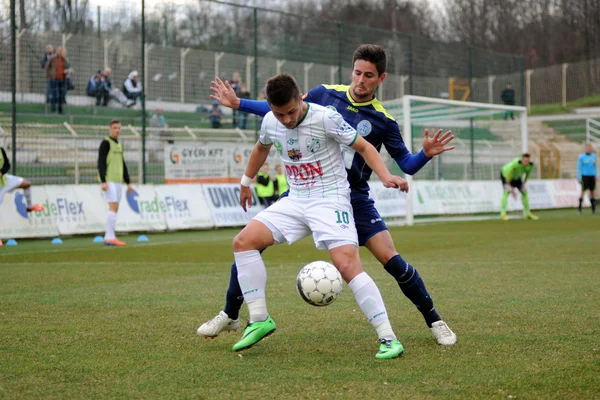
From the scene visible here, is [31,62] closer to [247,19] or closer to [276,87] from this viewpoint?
[247,19]

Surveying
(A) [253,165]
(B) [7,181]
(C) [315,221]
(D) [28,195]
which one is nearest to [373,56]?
(A) [253,165]

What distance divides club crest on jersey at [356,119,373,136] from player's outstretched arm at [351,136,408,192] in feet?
1.69

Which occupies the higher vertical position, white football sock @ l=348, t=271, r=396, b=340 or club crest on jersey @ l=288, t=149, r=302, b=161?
club crest on jersey @ l=288, t=149, r=302, b=161

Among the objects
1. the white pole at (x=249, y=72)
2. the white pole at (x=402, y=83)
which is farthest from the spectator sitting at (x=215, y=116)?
the white pole at (x=402, y=83)

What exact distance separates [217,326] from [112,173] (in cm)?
1056

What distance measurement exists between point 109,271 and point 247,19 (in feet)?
41.0

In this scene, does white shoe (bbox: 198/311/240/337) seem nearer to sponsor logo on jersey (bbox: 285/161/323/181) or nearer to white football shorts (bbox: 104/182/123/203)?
sponsor logo on jersey (bbox: 285/161/323/181)

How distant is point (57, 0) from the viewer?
17891 mm

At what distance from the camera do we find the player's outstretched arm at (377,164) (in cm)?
545

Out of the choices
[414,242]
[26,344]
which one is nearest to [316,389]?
[26,344]

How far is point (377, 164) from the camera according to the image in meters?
5.47

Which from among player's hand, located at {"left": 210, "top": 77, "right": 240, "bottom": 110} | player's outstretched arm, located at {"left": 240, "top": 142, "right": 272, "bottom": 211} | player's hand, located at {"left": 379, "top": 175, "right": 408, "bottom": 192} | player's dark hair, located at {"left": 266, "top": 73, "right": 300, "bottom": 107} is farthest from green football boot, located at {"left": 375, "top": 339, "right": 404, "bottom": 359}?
player's hand, located at {"left": 210, "top": 77, "right": 240, "bottom": 110}

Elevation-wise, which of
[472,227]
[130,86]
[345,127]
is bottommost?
[472,227]

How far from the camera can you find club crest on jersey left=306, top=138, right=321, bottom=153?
18.2ft
